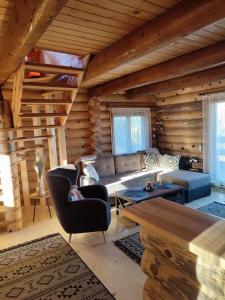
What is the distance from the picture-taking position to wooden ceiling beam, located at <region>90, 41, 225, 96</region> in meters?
2.65

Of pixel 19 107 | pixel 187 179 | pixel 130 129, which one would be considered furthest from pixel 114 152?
pixel 19 107

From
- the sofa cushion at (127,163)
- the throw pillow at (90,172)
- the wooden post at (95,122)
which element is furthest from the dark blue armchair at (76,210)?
the wooden post at (95,122)

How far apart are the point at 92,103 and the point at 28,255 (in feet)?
10.6

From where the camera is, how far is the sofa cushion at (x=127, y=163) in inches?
196

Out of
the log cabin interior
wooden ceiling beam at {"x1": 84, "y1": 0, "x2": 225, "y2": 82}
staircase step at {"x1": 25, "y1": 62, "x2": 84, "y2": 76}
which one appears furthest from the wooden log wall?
wooden ceiling beam at {"x1": 84, "y1": 0, "x2": 225, "y2": 82}

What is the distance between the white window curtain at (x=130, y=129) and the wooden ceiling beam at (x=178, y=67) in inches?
46.9

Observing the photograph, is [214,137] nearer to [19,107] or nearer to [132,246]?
[132,246]

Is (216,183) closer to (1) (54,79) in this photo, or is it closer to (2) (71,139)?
(2) (71,139)

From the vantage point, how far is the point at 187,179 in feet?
13.6

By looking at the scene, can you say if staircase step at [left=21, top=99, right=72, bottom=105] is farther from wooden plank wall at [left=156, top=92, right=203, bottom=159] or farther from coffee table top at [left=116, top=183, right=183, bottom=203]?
wooden plank wall at [left=156, top=92, right=203, bottom=159]

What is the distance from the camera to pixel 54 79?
3461mm

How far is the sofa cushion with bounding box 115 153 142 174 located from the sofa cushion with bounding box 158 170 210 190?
73 centimetres

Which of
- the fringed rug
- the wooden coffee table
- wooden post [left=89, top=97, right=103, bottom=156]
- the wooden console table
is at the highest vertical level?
wooden post [left=89, top=97, right=103, bottom=156]

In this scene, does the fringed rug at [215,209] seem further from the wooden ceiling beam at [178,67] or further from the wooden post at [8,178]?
the wooden post at [8,178]
